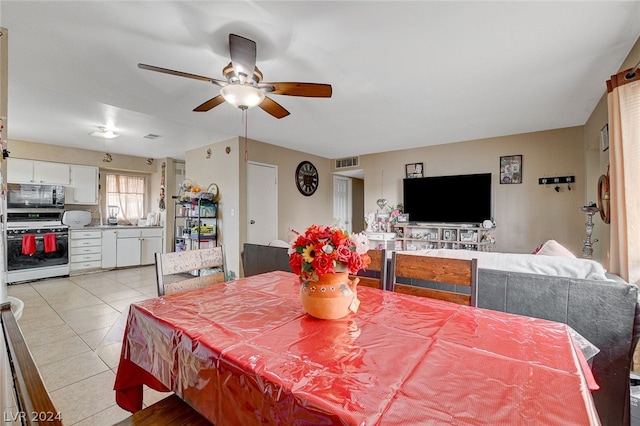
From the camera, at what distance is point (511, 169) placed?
14.4ft

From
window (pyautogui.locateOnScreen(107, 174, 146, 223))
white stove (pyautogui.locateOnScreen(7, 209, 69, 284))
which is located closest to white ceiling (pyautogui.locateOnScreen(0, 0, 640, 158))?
white stove (pyautogui.locateOnScreen(7, 209, 69, 284))

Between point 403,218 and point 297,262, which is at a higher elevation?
→ point 403,218

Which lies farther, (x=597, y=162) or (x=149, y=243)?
(x=149, y=243)

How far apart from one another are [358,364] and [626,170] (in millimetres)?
2331

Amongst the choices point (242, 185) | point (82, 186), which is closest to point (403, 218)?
point (242, 185)

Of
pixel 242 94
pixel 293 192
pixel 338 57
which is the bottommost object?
pixel 293 192

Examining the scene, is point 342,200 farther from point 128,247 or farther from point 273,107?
point 128,247

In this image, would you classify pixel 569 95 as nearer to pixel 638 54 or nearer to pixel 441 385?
pixel 638 54

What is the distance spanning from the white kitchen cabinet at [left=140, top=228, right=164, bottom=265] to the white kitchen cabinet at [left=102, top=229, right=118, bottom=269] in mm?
467

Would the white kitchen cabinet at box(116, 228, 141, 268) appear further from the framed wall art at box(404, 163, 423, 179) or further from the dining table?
the framed wall art at box(404, 163, 423, 179)

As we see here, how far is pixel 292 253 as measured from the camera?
123 centimetres

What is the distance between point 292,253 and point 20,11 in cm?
219

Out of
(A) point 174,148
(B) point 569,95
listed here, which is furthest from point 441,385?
(A) point 174,148

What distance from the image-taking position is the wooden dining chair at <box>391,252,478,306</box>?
1.46m
